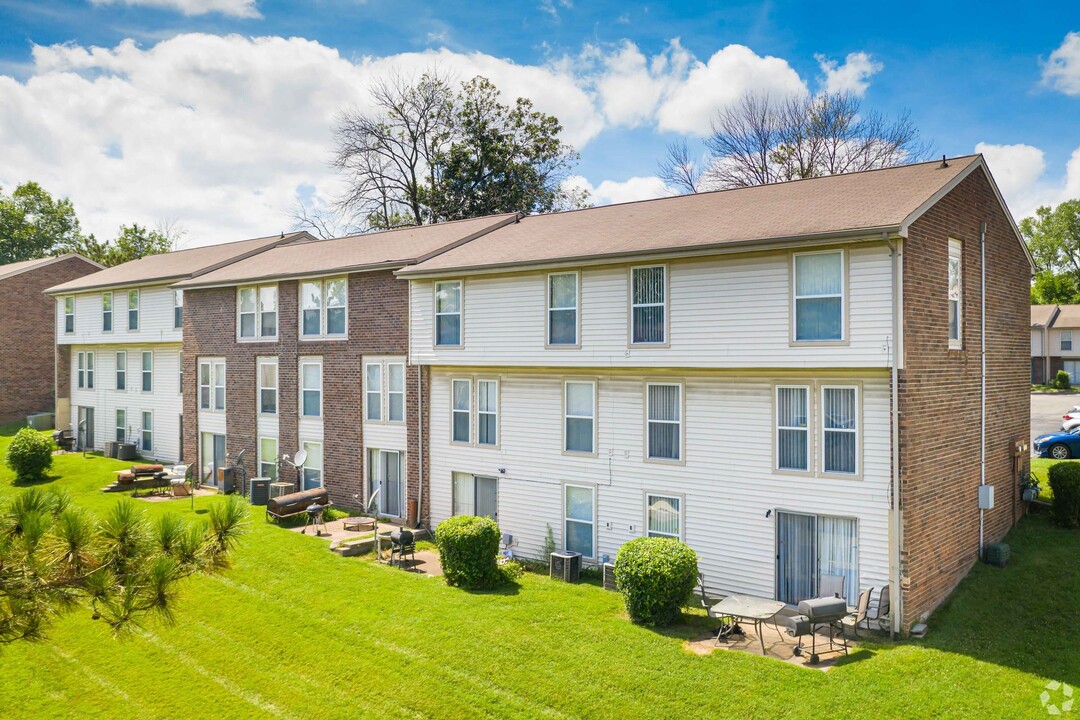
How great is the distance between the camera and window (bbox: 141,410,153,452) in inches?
1083

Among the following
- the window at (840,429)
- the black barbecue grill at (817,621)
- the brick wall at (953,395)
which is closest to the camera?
the black barbecue grill at (817,621)

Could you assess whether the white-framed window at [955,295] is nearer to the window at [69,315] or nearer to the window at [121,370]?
the window at [121,370]

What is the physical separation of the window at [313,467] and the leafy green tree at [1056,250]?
63550 mm

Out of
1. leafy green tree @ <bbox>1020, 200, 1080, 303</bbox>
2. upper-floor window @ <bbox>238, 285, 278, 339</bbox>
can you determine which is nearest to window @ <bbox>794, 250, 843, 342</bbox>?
upper-floor window @ <bbox>238, 285, 278, 339</bbox>

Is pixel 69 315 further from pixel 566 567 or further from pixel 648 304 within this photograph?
pixel 648 304

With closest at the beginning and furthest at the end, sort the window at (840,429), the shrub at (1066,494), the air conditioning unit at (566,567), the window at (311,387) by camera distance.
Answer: the window at (840,429)
the air conditioning unit at (566,567)
the shrub at (1066,494)
the window at (311,387)

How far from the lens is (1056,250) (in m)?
64.0

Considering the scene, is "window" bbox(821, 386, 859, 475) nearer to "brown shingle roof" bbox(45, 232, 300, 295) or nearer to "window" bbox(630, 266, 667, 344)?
"window" bbox(630, 266, 667, 344)

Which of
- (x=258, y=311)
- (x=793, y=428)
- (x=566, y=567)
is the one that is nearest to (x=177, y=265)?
(x=258, y=311)

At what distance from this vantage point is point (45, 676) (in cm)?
1132

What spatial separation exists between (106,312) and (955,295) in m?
30.8

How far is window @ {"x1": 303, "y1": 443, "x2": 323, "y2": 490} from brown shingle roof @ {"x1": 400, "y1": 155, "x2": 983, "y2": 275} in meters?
6.76

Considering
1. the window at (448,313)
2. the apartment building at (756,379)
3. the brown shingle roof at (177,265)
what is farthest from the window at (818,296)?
the brown shingle roof at (177,265)

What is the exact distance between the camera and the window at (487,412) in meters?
17.1
